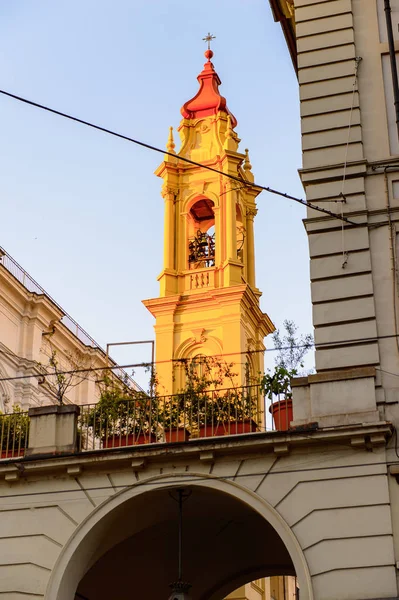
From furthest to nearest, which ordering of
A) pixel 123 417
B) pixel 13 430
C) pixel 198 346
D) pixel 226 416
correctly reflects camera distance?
1. pixel 198 346
2. pixel 13 430
3. pixel 123 417
4. pixel 226 416

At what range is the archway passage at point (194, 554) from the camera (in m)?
16.7

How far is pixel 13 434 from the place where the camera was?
16031mm

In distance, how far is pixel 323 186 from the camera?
53.0 ft

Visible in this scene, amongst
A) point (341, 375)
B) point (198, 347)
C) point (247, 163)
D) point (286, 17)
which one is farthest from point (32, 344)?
point (341, 375)

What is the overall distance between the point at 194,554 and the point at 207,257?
19954 millimetres

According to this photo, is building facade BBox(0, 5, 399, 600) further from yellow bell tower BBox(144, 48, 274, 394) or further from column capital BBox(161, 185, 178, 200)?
column capital BBox(161, 185, 178, 200)

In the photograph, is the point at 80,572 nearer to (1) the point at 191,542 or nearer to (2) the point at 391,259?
(1) the point at 191,542

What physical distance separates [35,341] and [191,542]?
21.6 m

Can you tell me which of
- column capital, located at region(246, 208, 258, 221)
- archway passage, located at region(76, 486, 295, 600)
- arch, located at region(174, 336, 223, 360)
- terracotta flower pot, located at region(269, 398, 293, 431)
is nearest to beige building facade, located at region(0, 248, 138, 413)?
arch, located at region(174, 336, 223, 360)

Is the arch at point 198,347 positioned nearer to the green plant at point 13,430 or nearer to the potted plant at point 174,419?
the green plant at point 13,430

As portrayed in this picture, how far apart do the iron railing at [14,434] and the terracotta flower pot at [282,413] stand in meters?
3.83

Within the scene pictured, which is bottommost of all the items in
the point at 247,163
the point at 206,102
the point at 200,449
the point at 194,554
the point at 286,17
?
the point at 194,554

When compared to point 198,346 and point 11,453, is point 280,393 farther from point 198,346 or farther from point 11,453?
point 198,346

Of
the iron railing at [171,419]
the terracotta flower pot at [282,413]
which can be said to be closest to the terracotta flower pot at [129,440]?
the iron railing at [171,419]
